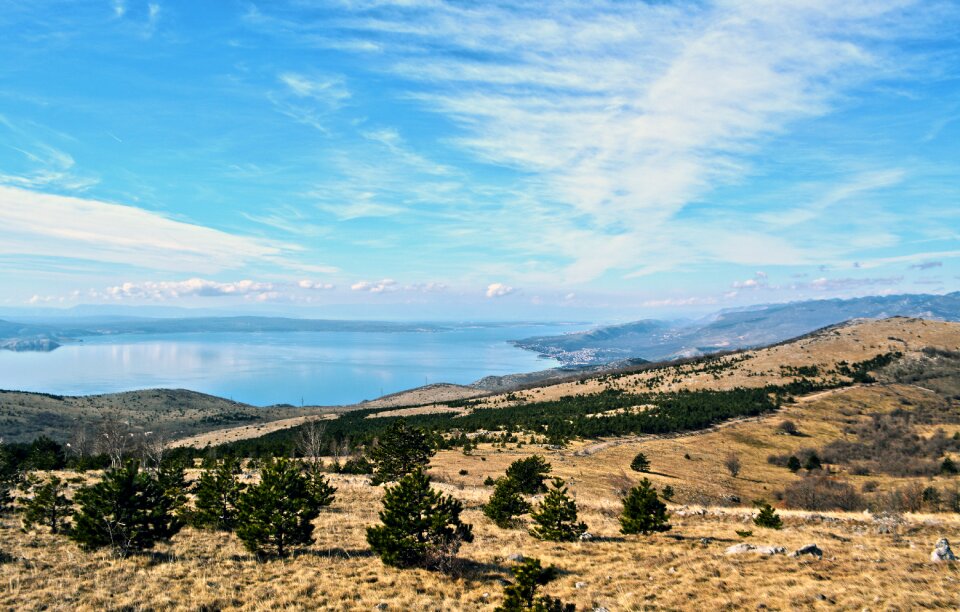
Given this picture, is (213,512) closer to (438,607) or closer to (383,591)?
(383,591)

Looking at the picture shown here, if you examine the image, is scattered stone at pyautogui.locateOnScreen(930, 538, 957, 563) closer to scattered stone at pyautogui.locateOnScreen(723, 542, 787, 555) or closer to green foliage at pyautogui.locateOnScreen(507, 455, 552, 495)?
scattered stone at pyautogui.locateOnScreen(723, 542, 787, 555)

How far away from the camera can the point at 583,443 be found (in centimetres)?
6444

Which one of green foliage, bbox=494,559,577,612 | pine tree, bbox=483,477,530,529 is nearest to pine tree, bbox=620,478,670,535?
pine tree, bbox=483,477,530,529

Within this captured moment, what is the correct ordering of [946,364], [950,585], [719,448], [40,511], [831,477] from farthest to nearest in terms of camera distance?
[946,364]
[719,448]
[831,477]
[40,511]
[950,585]

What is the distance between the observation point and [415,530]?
16891 mm

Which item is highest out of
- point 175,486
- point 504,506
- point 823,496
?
point 175,486

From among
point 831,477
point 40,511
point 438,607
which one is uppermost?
point 40,511

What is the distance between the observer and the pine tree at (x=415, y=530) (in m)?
16.8

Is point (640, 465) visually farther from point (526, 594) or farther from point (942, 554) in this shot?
point (526, 594)

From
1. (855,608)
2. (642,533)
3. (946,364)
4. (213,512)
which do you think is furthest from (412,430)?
(946,364)

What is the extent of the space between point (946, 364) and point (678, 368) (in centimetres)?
5870

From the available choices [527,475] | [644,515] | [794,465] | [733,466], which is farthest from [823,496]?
[644,515]

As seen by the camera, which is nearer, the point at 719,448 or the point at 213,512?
the point at 213,512

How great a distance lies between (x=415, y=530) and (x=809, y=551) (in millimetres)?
14236
